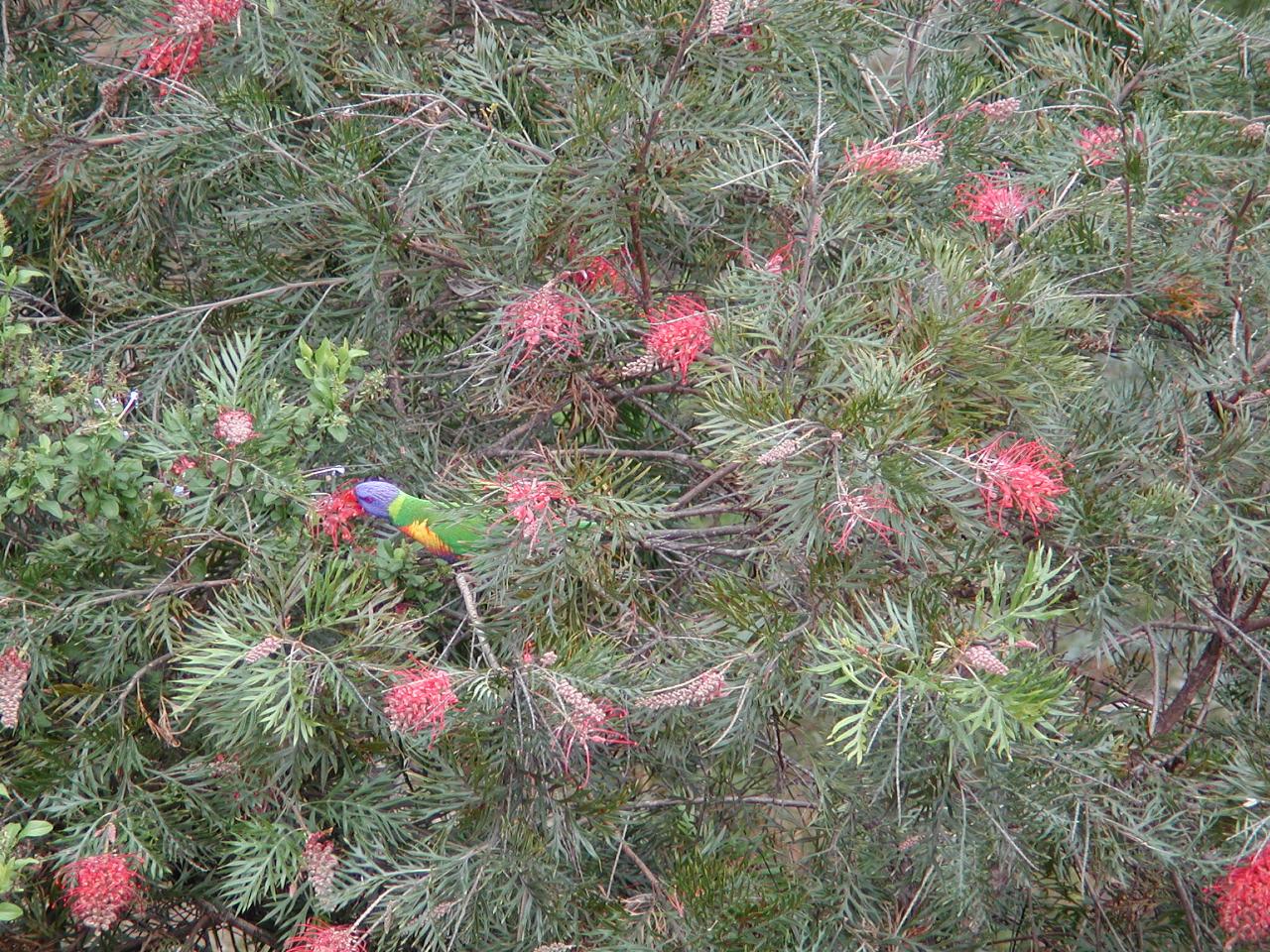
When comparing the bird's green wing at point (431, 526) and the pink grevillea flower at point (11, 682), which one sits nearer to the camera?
the pink grevillea flower at point (11, 682)

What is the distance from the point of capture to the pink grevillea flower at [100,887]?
4.17 feet

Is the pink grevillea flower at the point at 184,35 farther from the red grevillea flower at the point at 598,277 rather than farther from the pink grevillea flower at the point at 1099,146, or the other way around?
the pink grevillea flower at the point at 1099,146

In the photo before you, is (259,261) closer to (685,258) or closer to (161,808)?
(685,258)

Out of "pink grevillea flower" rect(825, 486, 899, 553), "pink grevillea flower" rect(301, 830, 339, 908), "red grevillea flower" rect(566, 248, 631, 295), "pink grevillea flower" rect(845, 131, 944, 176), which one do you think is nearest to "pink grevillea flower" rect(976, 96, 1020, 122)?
"pink grevillea flower" rect(845, 131, 944, 176)

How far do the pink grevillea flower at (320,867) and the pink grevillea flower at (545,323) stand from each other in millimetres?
577

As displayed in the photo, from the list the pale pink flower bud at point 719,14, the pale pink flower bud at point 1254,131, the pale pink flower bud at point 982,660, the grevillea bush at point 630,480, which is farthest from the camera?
the pale pink flower bud at point 1254,131

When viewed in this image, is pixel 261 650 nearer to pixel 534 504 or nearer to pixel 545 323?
pixel 534 504

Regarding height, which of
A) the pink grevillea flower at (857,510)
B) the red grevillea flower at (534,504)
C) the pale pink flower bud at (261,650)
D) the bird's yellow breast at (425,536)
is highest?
the pink grevillea flower at (857,510)

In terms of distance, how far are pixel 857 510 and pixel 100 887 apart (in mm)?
864

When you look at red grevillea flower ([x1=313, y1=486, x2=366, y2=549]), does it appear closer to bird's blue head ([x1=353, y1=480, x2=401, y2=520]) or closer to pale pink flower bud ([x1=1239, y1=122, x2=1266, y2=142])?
bird's blue head ([x1=353, y1=480, x2=401, y2=520])

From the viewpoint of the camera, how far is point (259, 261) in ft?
5.44

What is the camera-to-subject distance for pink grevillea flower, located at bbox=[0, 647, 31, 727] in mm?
1256

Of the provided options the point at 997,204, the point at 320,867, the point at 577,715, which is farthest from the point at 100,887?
the point at 997,204

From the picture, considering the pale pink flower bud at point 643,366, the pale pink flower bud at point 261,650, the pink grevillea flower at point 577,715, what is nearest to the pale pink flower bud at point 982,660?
the pink grevillea flower at point 577,715
